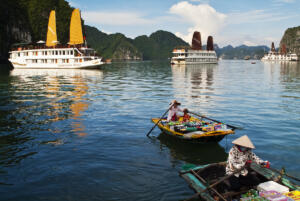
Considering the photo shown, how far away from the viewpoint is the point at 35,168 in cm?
1073

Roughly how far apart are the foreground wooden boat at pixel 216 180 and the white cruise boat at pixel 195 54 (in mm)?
99971

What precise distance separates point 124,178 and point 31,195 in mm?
3271

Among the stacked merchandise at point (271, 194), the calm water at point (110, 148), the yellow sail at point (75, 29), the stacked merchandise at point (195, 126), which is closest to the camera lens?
the stacked merchandise at point (271, 194)

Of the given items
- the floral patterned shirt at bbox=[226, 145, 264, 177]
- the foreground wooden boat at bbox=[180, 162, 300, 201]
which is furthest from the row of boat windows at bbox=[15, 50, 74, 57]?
the floral patterned shirt at bbox=[226, 145, 264, 177]

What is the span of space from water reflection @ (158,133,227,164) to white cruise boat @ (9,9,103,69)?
59941 millimetres

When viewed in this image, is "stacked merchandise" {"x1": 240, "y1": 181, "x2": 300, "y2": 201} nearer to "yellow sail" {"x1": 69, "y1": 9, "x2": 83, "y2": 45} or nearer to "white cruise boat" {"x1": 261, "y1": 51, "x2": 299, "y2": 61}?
"yellow sail" {"x1": 69, "y1": 9, "x2": 83, "y2": 45}

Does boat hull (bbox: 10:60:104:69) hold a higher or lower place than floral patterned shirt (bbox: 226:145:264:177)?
higher

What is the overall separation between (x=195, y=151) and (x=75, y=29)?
67.1 meters

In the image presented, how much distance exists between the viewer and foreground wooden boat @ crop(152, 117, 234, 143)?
12539 mm

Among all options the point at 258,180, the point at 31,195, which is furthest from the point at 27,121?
the point at 258,180

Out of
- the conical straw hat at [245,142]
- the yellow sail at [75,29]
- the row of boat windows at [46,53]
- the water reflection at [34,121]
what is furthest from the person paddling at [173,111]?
Result: the yellow sail at [75,29]

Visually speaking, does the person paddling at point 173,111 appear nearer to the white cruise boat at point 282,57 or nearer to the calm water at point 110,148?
the calm water at point 110,148

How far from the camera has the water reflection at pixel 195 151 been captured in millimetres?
11921

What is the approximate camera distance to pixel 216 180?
854 centimetres
